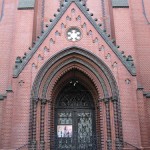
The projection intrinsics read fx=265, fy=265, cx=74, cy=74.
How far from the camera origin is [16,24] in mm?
15734

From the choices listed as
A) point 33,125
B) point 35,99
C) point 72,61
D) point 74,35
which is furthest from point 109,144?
point 74,35

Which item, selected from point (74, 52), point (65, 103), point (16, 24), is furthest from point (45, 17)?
point (65, 103)

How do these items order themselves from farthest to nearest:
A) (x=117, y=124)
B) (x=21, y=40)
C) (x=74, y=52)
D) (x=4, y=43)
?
(x=4, y=43) < (x=21, y=40) < (x=74, y=52) < (x=117, y=124)

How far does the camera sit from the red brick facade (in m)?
12.6

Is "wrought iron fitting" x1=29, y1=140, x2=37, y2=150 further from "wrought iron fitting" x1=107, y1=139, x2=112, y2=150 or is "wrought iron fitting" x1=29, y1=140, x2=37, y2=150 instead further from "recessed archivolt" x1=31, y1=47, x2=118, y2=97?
"wrought iron fitting" x1=107, y1=139, x2=112, y2=150

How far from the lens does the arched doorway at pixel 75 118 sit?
45.1 ft

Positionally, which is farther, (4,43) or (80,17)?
(4,43)

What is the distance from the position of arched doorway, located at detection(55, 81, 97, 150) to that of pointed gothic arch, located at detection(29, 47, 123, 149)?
27.0 inches

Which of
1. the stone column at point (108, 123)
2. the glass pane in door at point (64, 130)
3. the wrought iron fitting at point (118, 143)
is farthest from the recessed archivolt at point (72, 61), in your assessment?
the glass pane in door at point (64, 130)

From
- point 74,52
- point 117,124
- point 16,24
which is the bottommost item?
point 117,124

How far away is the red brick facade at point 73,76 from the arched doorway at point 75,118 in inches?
20.1

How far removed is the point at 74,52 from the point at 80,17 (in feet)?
6.78

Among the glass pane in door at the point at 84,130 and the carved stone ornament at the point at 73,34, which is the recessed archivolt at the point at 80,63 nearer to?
the carved stone ornament at the point at 73,34

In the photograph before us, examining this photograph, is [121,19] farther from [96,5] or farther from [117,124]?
[117,124]
